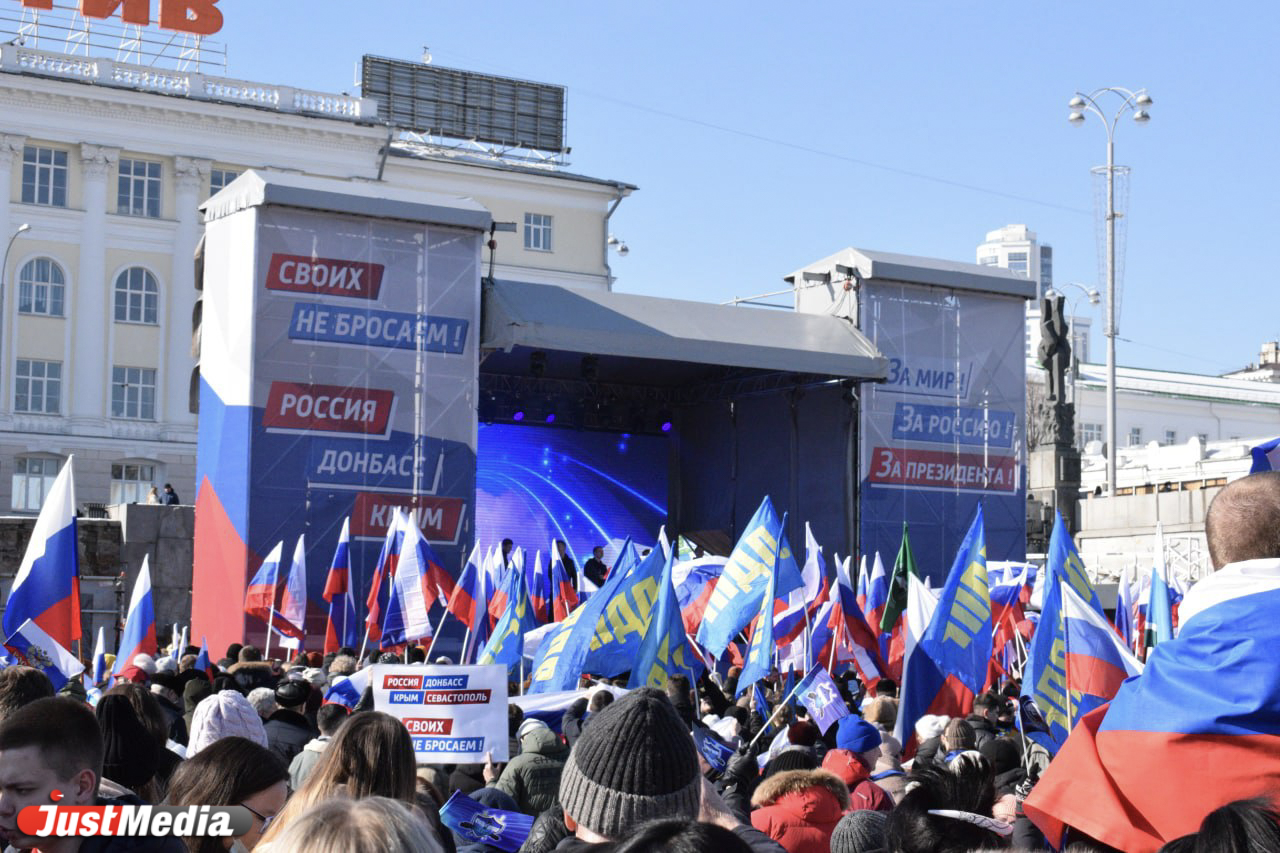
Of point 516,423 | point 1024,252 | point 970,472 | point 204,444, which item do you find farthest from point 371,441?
point 1024,252

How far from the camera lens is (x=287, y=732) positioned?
7137 mm

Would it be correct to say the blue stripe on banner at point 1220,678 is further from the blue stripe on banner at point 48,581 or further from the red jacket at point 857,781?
the blue stripe on banner at point 48,581

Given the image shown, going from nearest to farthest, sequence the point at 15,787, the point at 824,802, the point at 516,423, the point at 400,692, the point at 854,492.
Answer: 1. the point at 15,787
2. the point at 824,802
3. the point at 400,692
4. the point at 854,492
5. the point at 516,423

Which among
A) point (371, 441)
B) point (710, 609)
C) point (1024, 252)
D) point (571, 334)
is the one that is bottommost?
point (710, 609)

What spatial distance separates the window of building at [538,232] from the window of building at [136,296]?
33.1ft

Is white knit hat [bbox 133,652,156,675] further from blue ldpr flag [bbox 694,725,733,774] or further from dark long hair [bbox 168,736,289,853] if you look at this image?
dark long hair [bbox 168,736,289,853]

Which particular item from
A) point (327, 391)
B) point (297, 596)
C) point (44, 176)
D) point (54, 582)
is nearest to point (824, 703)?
point (54, 582)

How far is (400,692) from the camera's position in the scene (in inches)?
248

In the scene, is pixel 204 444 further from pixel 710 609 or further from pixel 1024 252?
pixel 1024 252

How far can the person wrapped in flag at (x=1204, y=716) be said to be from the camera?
360 cm

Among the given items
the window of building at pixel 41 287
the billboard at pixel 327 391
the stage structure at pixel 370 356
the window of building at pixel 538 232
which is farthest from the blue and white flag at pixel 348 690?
the window of building at pixel 538 232

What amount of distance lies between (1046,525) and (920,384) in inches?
202

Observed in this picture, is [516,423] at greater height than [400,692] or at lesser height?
greater

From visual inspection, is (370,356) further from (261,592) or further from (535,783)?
(535,783)
